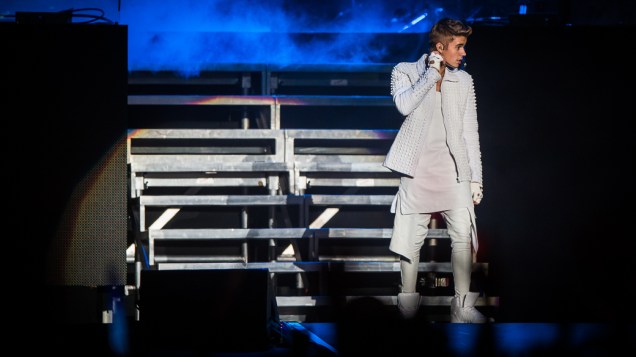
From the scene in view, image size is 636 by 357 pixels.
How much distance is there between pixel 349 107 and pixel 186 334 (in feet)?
11.5

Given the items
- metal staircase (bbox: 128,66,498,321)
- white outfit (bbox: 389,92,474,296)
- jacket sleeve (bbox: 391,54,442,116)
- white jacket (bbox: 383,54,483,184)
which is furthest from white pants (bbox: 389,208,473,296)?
metal staircase (bbox: 128,66,498,321)

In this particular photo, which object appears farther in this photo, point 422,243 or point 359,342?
point 422,243

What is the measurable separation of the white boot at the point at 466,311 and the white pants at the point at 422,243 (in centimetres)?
4

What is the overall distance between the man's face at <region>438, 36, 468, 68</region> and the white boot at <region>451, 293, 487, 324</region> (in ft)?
4.31

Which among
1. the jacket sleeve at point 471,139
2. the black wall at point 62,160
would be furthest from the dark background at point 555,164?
the black wall at point 62,160

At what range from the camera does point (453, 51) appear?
4531mm

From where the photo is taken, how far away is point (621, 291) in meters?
5.41

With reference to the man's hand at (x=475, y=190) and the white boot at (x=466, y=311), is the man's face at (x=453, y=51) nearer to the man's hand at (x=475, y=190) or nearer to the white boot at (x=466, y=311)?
the man's hand at (x=475, y=190)

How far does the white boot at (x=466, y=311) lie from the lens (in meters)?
4.55

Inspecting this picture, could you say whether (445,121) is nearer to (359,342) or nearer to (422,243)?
(422,243)

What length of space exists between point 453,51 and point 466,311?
145cm

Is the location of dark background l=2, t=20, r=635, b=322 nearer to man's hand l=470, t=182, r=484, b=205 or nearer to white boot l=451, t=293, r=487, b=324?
man's hand l=470, t=182, r=484, b=205

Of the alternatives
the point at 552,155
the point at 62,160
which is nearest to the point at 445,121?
the point at 552,155

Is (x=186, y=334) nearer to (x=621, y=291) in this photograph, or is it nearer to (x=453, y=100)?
(x=453, y=100)
